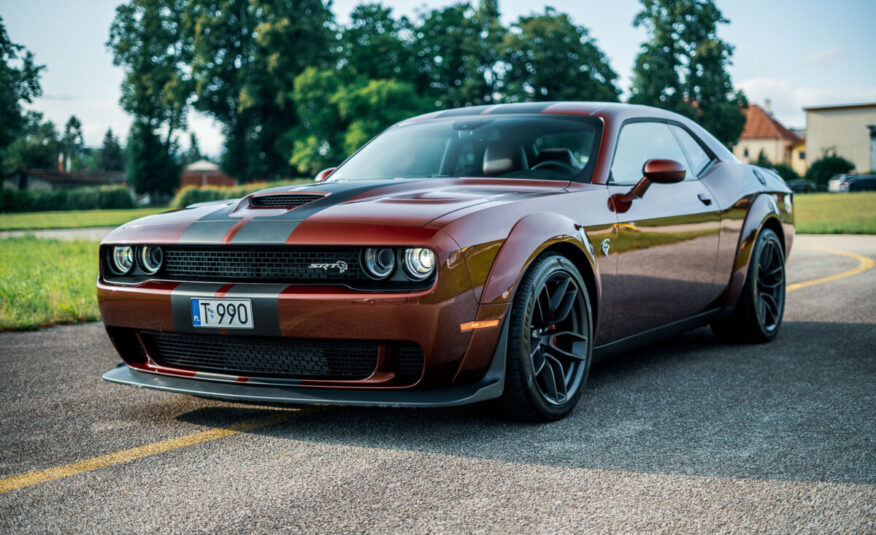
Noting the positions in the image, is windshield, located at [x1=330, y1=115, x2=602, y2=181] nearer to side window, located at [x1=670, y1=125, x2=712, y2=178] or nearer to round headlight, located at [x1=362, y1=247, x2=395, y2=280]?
side window, located at [x1=670, y1=125, x2=712, y2=178]

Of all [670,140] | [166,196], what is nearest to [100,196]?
[166,196]

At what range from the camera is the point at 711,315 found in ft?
16.8

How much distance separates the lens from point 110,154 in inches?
5645

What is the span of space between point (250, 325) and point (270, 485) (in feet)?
2.13

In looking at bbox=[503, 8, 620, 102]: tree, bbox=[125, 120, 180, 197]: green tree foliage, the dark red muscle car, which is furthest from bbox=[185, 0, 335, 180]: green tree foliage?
the dark red muscle car

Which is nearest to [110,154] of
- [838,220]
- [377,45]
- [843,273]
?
[377,45]

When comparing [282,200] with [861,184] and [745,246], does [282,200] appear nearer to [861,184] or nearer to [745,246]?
[745,246]

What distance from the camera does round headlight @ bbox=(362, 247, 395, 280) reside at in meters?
3.05

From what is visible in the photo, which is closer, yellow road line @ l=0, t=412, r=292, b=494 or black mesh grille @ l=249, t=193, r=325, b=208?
yellow road line @ l=0, t=412, r=292, b=494

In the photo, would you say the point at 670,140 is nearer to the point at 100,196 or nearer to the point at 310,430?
the point at 310,430

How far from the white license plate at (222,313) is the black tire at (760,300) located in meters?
3.25

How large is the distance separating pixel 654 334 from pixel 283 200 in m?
2.10

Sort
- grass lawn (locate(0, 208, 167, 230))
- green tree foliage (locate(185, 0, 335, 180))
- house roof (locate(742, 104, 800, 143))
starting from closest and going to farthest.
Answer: grass lawn (locate(0, 208, 167, 230)) < green tree foliage (locate(185, 0, 335, 180)) < house roof (locate(742, 104, 800, 143))

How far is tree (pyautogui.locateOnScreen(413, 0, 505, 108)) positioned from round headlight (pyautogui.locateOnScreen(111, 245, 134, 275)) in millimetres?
47894
